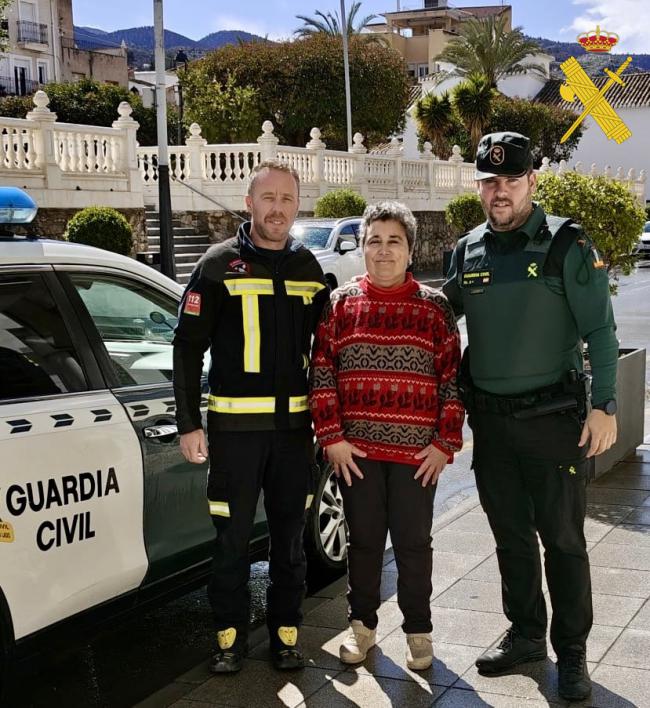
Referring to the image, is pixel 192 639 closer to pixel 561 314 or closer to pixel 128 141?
pixel 561 314

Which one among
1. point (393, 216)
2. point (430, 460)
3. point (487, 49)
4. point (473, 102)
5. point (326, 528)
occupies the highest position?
point (487, 49)

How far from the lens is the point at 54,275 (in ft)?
12.3

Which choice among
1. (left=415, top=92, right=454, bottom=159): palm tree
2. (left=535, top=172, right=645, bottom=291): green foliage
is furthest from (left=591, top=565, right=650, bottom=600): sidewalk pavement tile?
(left=415, top=92, right=454, bottom=159): palm tree

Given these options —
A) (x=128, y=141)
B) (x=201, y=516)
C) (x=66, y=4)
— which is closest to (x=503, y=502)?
(x=201, y=516)

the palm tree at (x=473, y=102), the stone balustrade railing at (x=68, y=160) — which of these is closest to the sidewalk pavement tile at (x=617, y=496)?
the stone balustrade railing at (x=68, y=160)

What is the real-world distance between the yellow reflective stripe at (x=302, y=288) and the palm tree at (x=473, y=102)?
4205cm

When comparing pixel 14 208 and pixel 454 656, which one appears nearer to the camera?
pixel 14 208

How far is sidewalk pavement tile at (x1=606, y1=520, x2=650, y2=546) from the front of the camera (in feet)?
18.1

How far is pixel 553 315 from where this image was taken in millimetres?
3703

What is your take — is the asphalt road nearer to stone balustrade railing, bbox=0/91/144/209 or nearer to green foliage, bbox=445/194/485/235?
stone balustrade railing, bbox=0/91/144/209

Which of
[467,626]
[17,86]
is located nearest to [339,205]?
[467,626]

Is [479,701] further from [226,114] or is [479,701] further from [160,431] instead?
[226,114]

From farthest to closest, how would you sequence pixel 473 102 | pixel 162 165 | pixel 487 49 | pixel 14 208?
pixel 487 49 → pixel 473 102 → pixel 162 165 → pixel 14 208

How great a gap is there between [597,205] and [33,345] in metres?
5.60
